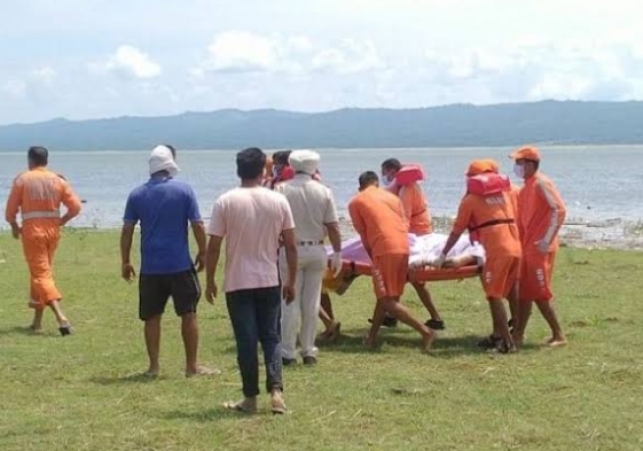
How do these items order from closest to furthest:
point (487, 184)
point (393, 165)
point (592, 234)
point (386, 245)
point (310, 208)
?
point (310, 208)
point (487, 184)
point (386, 245)
point (393, 165)
point (592, 234)

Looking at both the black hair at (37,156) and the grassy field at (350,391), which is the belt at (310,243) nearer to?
the grassy field at (350,391)

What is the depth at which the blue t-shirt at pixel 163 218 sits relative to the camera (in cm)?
952

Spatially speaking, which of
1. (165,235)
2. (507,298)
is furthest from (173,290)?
(507,298)

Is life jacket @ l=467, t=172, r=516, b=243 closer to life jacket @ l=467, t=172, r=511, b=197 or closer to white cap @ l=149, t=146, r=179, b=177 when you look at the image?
life jacket @ l=467, t=172, r=511, b=197

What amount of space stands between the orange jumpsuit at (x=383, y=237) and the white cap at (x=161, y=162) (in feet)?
7.39

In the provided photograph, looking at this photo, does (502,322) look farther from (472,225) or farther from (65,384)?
(65,384)

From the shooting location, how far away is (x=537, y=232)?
11.3 m

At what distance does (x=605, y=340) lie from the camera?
38.2 ft

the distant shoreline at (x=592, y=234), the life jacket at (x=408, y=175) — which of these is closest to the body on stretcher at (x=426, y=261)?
the life jacket at (x=408, y=175)

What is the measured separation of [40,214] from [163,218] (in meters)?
3.49

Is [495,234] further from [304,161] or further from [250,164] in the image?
[250,164]

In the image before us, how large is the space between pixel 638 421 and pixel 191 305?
3722 mm

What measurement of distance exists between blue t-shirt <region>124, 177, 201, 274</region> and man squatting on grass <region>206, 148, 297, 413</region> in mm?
1127

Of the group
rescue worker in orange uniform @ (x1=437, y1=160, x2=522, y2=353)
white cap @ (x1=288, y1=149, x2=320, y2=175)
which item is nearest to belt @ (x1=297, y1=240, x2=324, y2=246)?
white cap @ (x1=288, y1=149, x2=320, y2=175)
